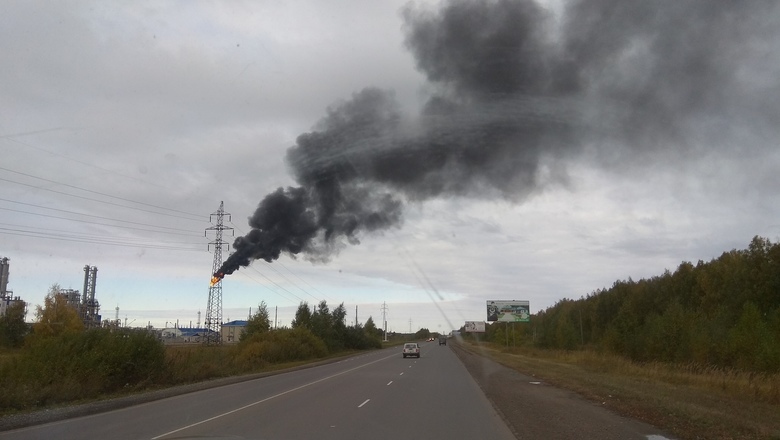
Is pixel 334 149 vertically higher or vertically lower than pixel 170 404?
higher

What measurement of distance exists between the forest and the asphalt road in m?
21.0

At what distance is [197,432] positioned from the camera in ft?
39.7

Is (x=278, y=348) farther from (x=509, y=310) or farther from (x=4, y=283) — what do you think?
(x=4, y=283)

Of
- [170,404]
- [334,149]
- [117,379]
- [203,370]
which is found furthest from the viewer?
[203,370]

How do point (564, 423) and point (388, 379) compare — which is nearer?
point (564, 423)

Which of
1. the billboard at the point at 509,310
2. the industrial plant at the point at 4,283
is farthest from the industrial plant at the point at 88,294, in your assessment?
the billboard at the point at 509,310

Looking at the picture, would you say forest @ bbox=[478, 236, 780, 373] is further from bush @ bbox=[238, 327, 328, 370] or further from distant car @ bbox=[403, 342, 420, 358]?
bush @ bbox=[238, 327, 328, 370]

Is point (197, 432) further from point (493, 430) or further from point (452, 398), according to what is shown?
point (452, 398)

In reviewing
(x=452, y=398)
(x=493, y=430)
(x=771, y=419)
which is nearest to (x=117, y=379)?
(x=452, y=398)

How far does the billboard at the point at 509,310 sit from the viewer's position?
7994 cm

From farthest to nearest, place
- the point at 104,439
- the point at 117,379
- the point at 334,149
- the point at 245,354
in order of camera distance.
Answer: the point at 245,354 < the point at 334,149 < the point at 117,379 < the point at 104,439

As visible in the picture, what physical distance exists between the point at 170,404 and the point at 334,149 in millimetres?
13655

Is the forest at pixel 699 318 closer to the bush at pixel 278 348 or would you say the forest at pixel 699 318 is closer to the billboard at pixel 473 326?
the billboard at pixel 473 326

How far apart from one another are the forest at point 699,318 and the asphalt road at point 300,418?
827 inches
